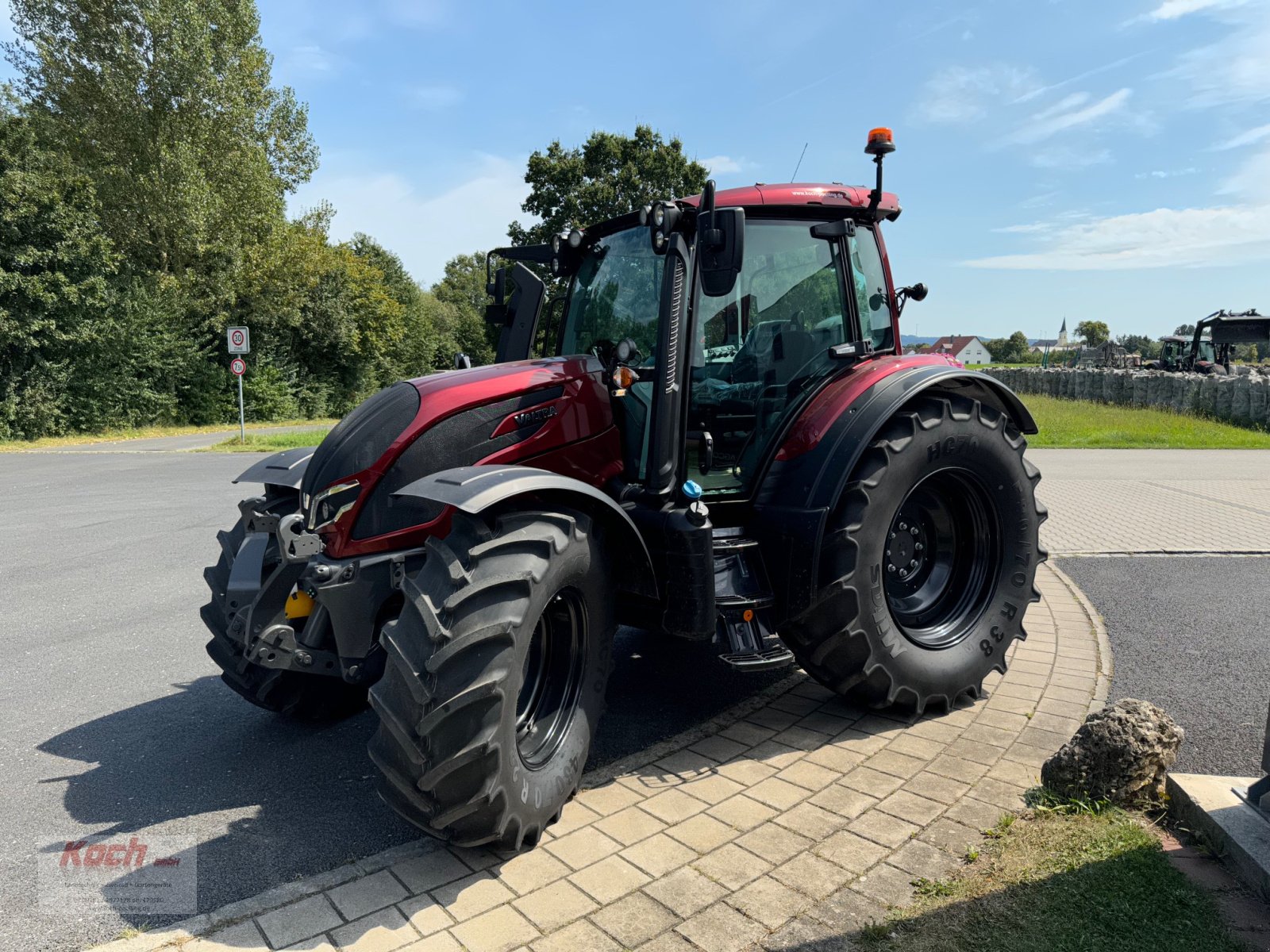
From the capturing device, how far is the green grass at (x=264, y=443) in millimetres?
18047

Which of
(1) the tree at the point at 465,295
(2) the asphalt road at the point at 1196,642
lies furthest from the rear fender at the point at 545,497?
(1) the tree at the point at 465,295

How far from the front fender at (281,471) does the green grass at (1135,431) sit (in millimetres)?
14076

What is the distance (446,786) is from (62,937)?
1.21 m

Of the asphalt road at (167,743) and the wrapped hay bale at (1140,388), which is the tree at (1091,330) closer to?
the wrapped hay bale at (1140,388)

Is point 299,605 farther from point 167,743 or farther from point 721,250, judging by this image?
point 721,250

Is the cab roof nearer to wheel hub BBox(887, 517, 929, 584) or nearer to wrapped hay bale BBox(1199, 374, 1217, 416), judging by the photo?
wheel hub BBox(887, 517, 929, 584)

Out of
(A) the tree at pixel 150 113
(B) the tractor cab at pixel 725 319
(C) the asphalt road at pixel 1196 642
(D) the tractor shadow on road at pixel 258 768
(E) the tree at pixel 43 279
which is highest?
(A) the tree at pixel 150 113

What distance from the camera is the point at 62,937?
2482 millimetres

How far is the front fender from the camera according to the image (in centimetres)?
367

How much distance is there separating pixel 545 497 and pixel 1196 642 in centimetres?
441

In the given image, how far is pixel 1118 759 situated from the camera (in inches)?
121

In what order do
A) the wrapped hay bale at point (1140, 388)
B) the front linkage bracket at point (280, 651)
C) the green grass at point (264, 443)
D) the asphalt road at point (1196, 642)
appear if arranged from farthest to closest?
the wrapped hay bale at point (1140, 388) < the green grass at point (264, 443) < the asphalt road at point (1196, 642) < the front linkage bracket at point (280, 651)

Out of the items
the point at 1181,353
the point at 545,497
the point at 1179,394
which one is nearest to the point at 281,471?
the point at 545,497

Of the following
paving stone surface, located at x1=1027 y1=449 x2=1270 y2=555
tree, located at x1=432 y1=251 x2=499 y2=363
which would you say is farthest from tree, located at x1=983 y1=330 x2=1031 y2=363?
paving stone surface, located at x1=1027 y1=449 x2=1270 y2=555
